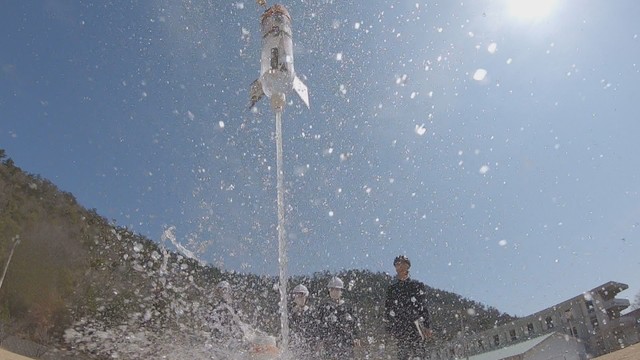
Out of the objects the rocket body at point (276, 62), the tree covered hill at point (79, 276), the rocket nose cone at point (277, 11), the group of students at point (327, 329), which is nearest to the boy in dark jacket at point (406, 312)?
the group of students at point (327, 329)

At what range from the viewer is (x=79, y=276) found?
28875mm

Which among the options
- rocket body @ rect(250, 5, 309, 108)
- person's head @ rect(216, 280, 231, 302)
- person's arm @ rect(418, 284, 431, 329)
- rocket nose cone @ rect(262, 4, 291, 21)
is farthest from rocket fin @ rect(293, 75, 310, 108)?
person's head @ rect(216, 280, 231, 302)

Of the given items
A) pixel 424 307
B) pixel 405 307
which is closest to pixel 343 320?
pixel 405 307

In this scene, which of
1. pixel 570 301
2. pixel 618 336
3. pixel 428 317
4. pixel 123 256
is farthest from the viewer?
pixel 123 256

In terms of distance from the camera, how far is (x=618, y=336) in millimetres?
19422

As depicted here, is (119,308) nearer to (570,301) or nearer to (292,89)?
(570,301)

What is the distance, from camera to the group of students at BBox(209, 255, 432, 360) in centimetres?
548

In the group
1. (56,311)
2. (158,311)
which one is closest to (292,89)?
(158,311)

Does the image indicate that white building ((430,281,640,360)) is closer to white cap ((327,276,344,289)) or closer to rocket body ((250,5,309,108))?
white cap ((327,276,344,289))

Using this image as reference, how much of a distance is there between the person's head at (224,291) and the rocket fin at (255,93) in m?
3.06

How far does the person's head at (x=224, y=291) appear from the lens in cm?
738

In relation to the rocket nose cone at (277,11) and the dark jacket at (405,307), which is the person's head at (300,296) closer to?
the dark jacket at (405,307)

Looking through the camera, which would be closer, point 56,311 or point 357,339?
point 357,339

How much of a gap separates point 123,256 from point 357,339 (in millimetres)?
28145
